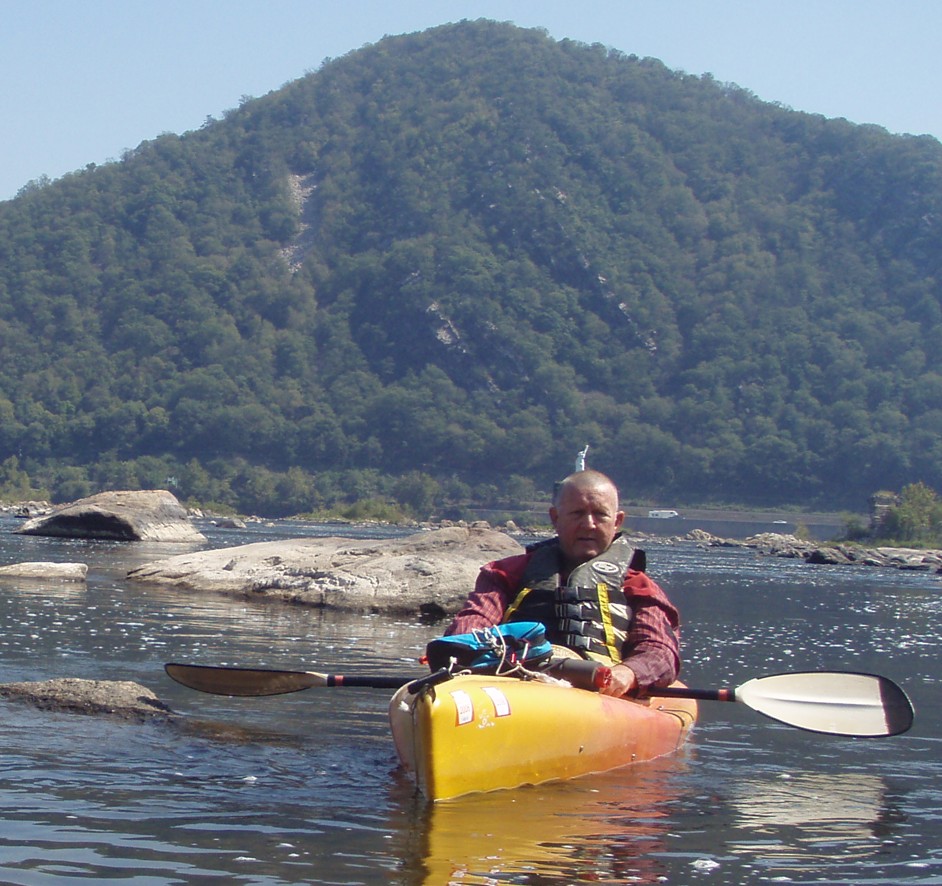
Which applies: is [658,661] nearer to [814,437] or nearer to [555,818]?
[555,818]

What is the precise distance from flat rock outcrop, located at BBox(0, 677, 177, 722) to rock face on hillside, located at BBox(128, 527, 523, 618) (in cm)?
749

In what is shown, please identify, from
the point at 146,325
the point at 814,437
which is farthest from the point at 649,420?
the point at 146,325

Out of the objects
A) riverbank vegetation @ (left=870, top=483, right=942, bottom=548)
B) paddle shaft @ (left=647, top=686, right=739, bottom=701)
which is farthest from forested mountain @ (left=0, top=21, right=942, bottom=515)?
paddle shaft @ (left=647, top=686, right=739, bottom=701)

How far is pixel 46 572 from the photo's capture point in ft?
55.6

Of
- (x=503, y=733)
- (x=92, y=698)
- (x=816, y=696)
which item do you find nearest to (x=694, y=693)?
(x=816, y=696)

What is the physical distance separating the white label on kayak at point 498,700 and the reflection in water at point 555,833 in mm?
374

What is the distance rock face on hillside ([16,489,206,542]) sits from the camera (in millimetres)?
29406

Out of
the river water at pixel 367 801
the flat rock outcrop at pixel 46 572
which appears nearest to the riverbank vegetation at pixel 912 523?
the flat rock outcrop at pixel 46 572

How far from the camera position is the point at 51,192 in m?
159

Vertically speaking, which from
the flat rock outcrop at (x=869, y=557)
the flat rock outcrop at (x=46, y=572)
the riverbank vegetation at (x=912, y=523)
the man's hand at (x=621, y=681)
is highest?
the man's hand at (x=621, y=681)

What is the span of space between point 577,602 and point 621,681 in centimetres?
48

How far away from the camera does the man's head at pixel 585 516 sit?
22.4 ft

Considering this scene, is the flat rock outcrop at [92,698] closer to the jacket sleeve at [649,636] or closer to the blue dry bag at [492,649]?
the blue dry bag at [492,649]

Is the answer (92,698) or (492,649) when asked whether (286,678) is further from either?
(492,649)
